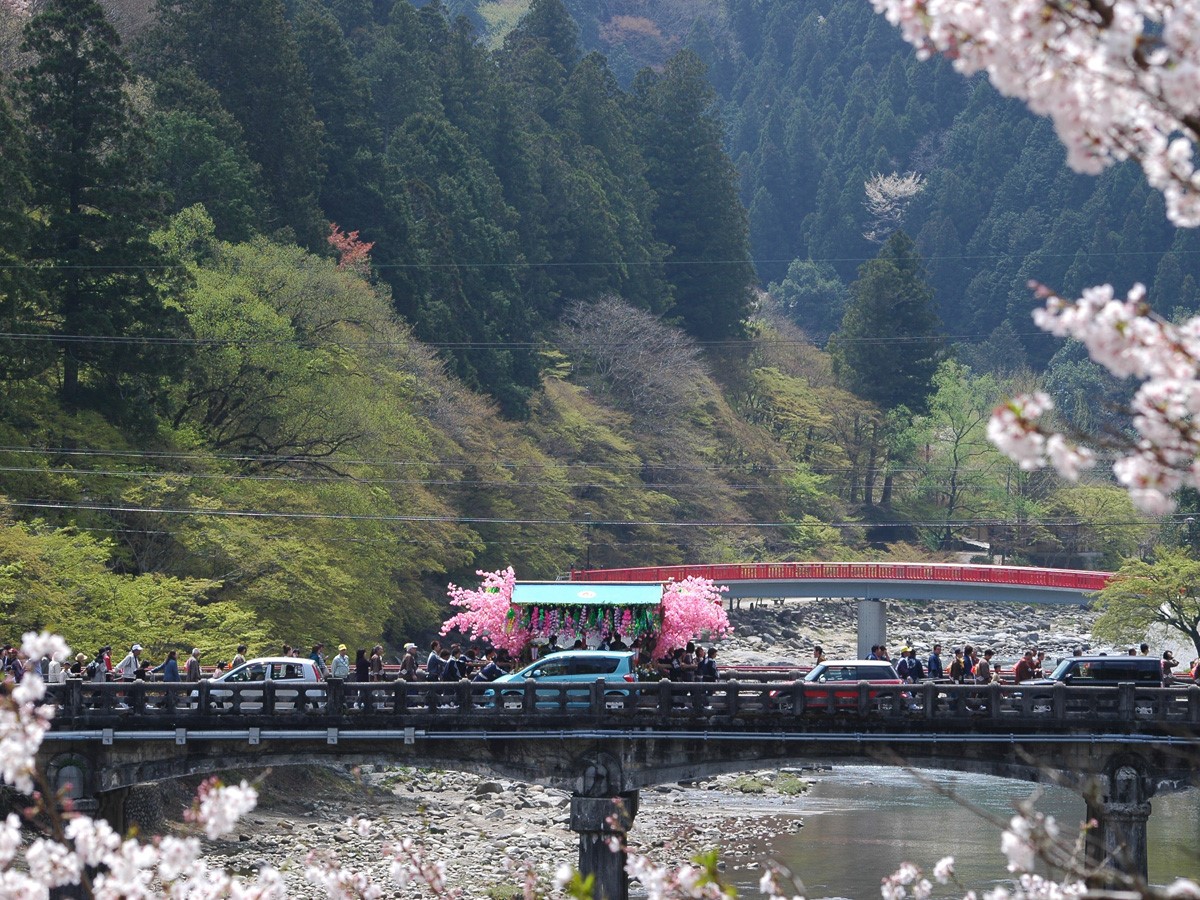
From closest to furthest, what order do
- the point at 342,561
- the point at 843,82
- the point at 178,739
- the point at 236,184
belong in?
the point at 178,739, the point at 342,561, the point at 236,184, the point at 843,82

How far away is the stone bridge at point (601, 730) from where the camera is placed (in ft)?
83.6

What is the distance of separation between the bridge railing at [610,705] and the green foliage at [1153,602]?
23.0m

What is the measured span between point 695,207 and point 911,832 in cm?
6441

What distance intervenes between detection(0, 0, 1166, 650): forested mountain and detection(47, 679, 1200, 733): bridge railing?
31.1 feet

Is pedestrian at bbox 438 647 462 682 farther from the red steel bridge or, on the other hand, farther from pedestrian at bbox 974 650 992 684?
the red steel bridge

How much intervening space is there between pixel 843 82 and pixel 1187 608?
464 feet

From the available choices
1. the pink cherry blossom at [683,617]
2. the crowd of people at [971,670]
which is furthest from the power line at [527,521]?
the crowd of people at [971,670]

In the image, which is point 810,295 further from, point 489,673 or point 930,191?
point 489,673

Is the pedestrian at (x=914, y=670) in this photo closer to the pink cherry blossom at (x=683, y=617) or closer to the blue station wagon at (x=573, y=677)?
the pink cherry blossom at (x=683, y=617)

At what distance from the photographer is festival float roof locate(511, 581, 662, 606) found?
101ft

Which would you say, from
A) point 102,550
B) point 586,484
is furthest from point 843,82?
point 102,550

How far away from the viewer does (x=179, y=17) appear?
6366 centimetres

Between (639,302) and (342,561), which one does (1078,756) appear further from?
(639,302)

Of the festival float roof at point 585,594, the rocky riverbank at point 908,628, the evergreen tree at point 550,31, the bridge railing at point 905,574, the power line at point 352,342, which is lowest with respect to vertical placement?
the rocky riverbank at point 908,628
